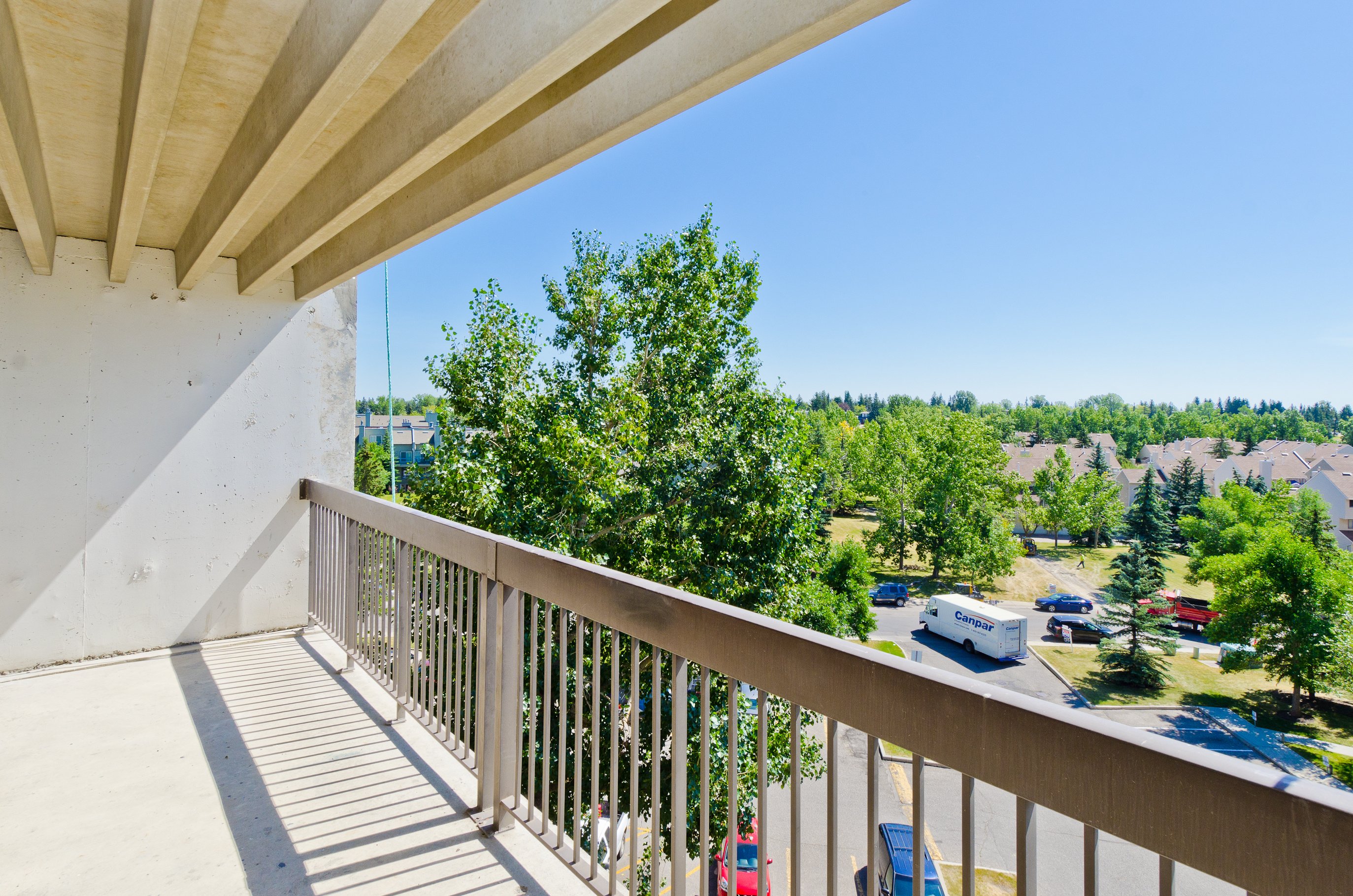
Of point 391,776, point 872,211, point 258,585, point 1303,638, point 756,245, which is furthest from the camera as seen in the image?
point 872,211

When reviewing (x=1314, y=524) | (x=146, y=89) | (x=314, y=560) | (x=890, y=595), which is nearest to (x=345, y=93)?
(x=146, y=89)

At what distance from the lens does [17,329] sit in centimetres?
328

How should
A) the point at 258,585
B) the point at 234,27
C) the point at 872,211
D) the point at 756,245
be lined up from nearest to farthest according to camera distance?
the point at 234,27 → the point at 258,585 → the point at 756,245 → the point at 872,211

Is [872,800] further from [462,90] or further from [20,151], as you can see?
[20,151]

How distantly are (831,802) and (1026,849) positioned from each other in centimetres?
27

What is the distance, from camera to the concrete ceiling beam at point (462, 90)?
1350 millimetres

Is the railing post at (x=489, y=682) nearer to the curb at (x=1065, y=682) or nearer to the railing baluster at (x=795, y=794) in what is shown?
the railing baluster at (x=795, y=794)

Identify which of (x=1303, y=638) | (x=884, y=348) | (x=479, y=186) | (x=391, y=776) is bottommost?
(x=1303, y=638)

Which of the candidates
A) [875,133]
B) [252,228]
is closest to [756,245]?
[252,228]

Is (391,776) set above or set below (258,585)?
below

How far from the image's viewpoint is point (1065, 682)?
20297 mm

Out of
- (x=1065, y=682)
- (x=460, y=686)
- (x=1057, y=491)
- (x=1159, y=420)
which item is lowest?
(x=1065, y=682)

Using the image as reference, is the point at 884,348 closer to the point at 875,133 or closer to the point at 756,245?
the point at 875,133

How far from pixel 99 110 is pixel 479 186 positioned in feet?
3.90
